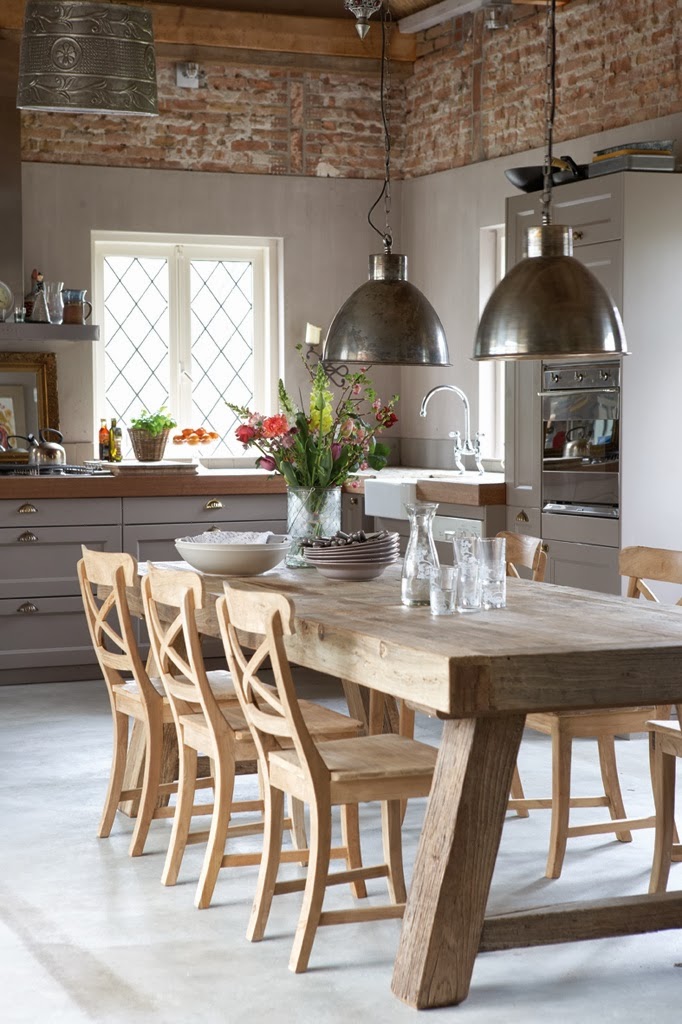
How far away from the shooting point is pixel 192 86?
754cm

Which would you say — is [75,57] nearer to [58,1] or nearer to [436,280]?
[58,1]

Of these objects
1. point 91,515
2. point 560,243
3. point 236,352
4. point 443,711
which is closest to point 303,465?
→ point 560,243

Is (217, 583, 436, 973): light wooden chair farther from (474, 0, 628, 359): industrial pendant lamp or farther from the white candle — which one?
the white candle

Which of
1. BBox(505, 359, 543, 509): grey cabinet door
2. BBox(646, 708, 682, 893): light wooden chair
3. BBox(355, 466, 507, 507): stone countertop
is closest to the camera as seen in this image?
BBox(646, 708, 682, 893): light wooden chair

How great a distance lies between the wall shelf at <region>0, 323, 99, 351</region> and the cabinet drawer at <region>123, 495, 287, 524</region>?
3.04 feet

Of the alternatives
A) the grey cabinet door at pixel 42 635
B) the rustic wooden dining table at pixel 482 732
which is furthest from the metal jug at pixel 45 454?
the rustic wooden dining table at pixel 482 732

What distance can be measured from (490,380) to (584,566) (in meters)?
1.99

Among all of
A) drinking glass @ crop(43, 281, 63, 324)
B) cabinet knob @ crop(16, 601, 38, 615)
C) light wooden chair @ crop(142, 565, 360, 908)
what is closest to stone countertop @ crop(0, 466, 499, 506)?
cabinet knob @ crop(16, 601, 38, 615)

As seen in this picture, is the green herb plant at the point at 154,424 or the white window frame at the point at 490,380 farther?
the white window frame at the point at 490,380

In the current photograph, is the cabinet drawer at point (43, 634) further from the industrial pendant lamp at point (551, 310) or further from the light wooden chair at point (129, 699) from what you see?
the industrial pendant lamp at point (551, 310)

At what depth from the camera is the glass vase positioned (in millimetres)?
4363

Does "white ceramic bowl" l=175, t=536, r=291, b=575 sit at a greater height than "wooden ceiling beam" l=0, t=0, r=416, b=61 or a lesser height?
lesser

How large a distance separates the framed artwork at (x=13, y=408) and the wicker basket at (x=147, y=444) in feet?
1.97

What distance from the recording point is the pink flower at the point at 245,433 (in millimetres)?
4277
